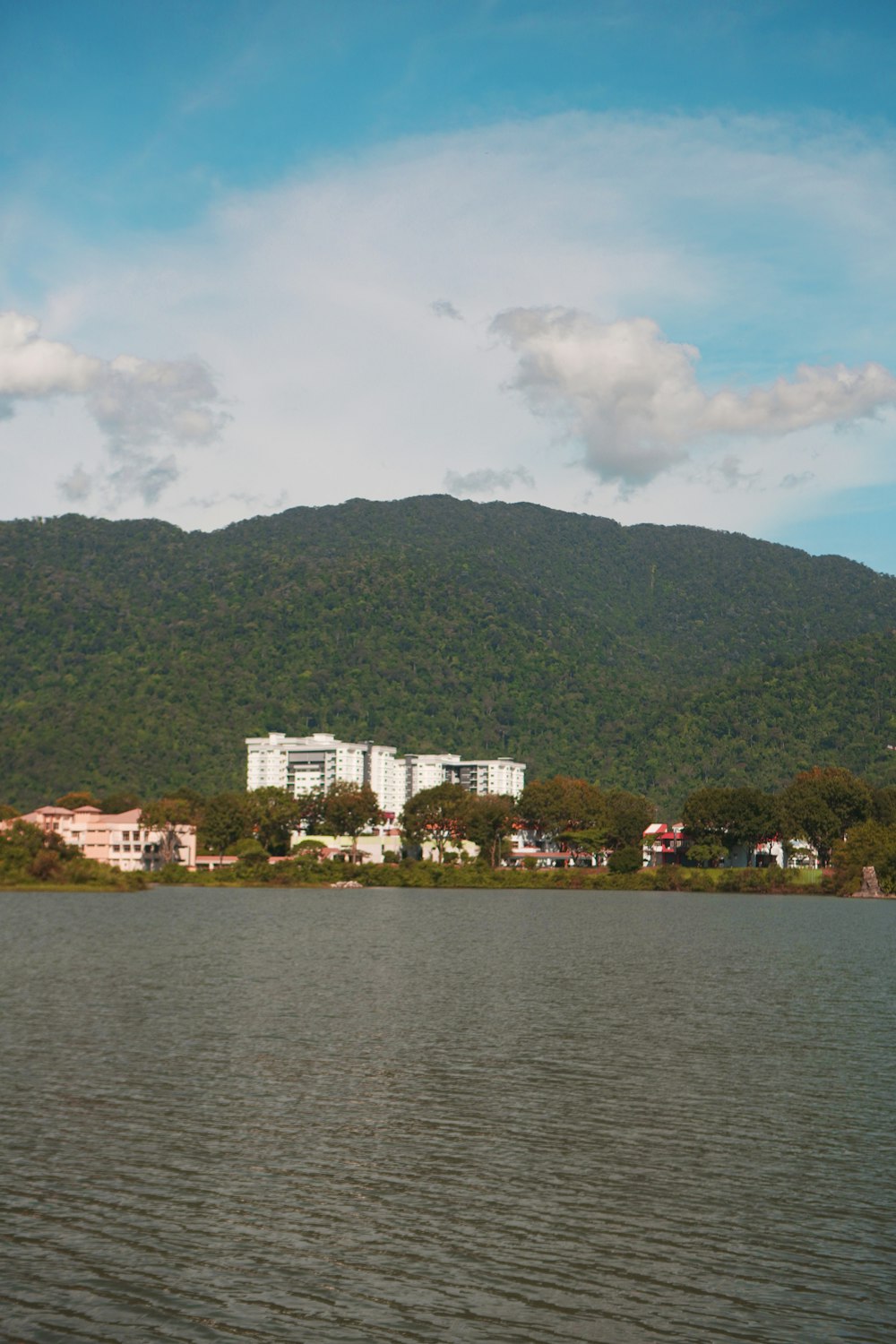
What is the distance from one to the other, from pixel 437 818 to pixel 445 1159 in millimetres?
146457

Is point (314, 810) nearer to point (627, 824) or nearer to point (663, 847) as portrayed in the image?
point (627, 824)

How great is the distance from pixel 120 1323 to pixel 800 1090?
51.3 ft

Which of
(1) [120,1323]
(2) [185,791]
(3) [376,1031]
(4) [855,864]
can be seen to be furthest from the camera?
(2) [185,791]

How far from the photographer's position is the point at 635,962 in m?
52.0

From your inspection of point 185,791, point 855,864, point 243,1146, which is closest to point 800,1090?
point 243,1146

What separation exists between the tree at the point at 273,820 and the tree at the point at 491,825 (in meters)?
21.8

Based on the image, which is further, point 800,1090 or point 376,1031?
point 376,1031

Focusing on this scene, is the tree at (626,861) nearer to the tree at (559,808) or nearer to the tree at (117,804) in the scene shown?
the tree at (559,808)

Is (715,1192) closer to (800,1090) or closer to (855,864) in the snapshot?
(800,1090)

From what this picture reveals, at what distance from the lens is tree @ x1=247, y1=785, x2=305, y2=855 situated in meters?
160

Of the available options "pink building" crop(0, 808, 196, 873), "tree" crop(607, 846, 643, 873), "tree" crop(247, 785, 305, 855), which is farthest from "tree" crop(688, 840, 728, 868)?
"pink building" crop(0, 808, 196, 873)

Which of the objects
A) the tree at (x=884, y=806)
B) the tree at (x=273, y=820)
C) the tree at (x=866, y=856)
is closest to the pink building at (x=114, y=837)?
the tree at (x=273, y=820)

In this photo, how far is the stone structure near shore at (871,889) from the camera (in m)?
118

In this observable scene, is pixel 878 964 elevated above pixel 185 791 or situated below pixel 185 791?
below
